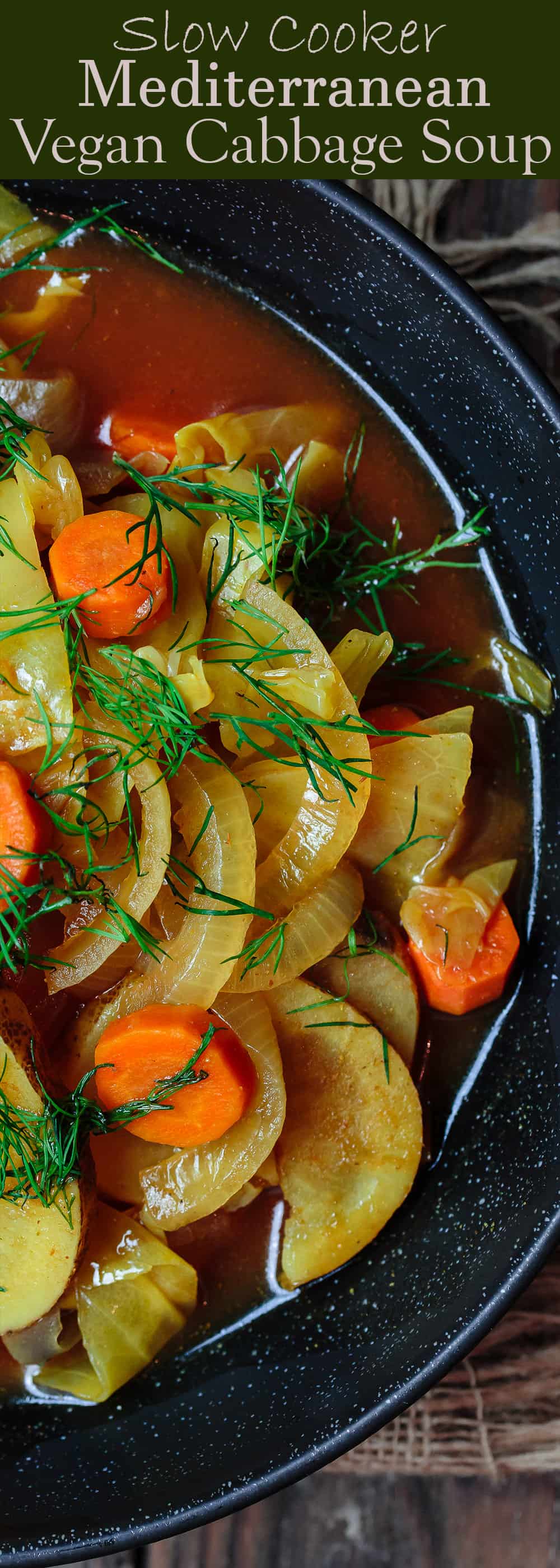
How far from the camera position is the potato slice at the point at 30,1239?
2.05 metres

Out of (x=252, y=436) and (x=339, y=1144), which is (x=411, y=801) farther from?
(x=252, y=436)

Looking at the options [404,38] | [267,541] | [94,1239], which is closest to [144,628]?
[267,541]

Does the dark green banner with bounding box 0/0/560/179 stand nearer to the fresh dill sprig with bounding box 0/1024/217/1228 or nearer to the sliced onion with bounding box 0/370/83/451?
the sliced onion with bounding box 0/370/83/451

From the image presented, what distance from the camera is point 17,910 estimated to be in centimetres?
205

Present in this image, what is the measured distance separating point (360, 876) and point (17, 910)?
68 centimetres

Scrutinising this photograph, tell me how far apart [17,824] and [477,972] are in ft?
3.22

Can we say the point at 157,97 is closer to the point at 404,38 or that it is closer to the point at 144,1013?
the point at 404,38

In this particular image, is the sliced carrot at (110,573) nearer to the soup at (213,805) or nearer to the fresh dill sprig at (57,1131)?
the soup at (213,805)

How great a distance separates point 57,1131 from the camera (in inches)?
81.8

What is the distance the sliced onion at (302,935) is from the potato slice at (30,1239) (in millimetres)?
383

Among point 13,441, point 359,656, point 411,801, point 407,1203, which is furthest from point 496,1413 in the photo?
point 13,441

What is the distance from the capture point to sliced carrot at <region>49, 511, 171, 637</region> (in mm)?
2150

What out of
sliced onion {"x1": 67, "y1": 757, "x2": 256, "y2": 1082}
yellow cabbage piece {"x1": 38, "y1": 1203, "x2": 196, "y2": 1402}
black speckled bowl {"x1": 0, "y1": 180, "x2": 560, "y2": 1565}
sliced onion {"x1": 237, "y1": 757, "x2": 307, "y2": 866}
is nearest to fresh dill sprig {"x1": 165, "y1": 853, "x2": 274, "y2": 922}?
sliced onion {"x1": 67, "y1": 757, "x2": 256, "y2": 1082}

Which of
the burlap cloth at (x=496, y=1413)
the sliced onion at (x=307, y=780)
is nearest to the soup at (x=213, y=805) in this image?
the sliced onion at (x=307, y=780)
